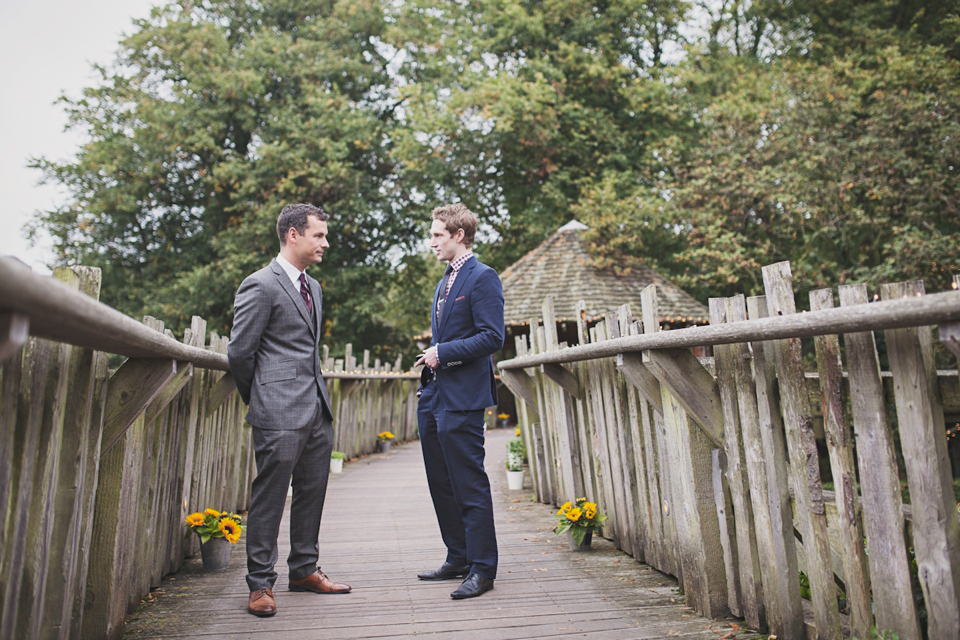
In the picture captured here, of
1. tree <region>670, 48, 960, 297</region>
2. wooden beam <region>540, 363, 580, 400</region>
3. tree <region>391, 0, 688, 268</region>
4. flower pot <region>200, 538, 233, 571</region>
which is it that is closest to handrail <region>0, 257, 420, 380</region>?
flower pot <region>200, 538, 233, 571</region>

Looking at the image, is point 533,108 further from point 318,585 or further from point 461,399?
point 318,585

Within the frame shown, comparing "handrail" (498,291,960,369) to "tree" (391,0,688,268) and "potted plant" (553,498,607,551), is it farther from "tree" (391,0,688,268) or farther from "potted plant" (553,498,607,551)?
"tree" (391,0,688,268)

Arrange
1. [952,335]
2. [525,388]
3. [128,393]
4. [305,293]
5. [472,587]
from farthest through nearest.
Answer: [525,388] < [305,293] < [472,587] < [128,393] < [952,335]

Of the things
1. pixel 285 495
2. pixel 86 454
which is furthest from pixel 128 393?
pixel 285 495

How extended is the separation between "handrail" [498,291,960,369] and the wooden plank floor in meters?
1.19

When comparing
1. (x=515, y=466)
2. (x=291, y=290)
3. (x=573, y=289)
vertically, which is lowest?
(x=515, y=466)

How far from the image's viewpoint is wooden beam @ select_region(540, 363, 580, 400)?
5.24 meters

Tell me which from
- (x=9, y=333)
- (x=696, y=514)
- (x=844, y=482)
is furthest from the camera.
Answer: (x=696, y=514)

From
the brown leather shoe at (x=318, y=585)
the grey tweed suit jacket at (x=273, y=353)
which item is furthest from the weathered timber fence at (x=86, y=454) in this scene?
the brown leather shoe at (x=318, y=585)

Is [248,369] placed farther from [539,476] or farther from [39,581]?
[539,476]

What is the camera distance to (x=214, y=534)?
4090mm

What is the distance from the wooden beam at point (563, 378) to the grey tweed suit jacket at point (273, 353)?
208 centimetres

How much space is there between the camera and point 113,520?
2.93 meters

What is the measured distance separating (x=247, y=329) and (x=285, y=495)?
812mm
